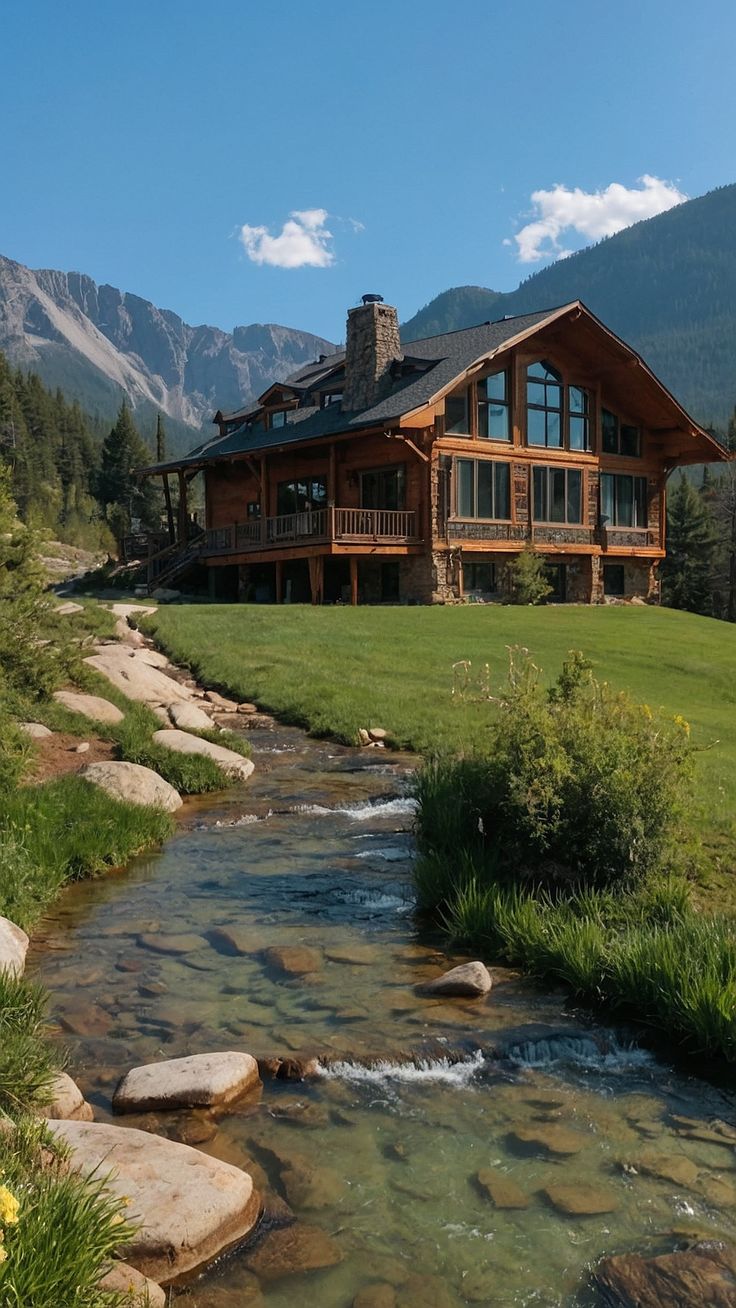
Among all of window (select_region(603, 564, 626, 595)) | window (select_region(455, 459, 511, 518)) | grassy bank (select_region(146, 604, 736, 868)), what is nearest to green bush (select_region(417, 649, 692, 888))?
grassy bank (select_region(146, 604, 736, 868))

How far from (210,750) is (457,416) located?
20407mm

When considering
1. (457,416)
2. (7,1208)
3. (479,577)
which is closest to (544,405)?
(457,416)

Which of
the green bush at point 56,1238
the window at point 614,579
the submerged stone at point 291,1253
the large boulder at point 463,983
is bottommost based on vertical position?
the submerged stone at point 291,1253

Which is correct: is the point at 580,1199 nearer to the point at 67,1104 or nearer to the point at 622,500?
the point at 67,1104

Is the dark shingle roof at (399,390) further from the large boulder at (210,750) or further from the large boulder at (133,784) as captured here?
the large boulder at (133,784)

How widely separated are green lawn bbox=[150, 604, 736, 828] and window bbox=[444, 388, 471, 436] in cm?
670

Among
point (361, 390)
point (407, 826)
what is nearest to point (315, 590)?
point (361, 390)

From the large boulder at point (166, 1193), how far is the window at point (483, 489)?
26.2 m

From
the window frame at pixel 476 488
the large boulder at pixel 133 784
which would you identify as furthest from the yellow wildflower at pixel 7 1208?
the window frame at pixel 476 488

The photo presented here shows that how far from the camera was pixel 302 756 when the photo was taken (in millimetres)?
12211

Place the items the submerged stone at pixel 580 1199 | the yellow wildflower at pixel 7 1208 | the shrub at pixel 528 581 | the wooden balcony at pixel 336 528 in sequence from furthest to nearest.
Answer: the shrub at pixel 528 581 < the wooden balcony at pixel 336 528 < the submerged stone at pixel 580 1199 < the yellow wildflower at pixel 7 1208

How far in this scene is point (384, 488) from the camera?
97.1 ft

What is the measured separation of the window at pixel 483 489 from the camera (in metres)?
29.5

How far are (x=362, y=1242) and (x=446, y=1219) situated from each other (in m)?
0.34
